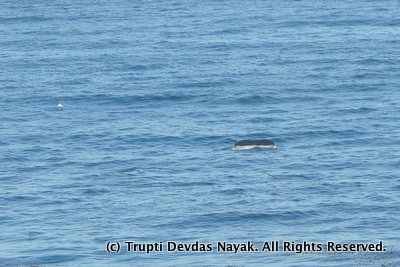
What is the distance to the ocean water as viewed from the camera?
62.7m

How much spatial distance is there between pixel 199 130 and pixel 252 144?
20.5 ft

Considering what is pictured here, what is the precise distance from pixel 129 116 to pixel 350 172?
73.3ft

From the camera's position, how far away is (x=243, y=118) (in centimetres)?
8956

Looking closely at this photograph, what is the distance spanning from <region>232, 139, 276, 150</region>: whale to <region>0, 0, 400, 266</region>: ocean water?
0.61 m

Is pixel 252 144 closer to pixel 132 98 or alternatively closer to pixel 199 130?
pixel 199 130

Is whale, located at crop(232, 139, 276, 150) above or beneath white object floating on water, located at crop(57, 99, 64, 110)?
beneath

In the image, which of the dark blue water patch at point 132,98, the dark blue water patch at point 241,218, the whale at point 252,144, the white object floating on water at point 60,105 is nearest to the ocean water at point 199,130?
the dark blue water patch at point 241,218

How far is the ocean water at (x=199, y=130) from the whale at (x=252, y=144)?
0.61 metres

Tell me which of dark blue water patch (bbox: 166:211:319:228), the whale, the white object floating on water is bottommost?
dark blue water patch (bbox: 166:211:319:228)

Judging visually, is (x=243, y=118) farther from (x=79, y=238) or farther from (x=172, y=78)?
(x=79, y=238)

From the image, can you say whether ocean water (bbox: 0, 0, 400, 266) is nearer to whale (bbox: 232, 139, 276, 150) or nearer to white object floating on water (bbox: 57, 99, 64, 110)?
whale (bbox: 232, 139, 276, 150)

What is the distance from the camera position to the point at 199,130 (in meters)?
86.4

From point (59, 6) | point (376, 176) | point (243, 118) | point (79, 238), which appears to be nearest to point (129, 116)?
point (243, 118)

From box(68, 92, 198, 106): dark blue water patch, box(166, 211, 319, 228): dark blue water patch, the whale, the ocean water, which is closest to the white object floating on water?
the ocean water
